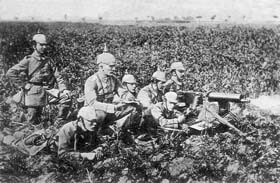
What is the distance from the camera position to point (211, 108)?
4.97 meters

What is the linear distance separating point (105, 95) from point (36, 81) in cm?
116

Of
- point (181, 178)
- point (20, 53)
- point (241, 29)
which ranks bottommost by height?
point (181, 178)

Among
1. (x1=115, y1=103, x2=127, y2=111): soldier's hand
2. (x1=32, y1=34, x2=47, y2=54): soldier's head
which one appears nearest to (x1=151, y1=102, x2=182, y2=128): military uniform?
(x1=115, y1=103, x2=127, y2=111): soldier's hand

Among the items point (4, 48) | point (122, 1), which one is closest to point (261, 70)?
point (122, 1)

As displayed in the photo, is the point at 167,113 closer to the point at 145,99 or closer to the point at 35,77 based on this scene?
the point at 145,99

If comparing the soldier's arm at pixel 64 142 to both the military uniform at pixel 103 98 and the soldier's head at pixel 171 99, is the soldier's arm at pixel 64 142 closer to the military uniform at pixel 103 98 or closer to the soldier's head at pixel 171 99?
the military uniform at pixel 103 98

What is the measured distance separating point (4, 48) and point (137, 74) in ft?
11.2

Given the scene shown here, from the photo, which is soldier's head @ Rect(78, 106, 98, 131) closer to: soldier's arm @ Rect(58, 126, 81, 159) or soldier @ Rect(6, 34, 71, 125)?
soldier's arm @ Rect(58, 126, 81, 159)

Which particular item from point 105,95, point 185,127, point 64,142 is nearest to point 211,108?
point 185,127

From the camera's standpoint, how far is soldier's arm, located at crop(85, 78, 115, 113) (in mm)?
4320

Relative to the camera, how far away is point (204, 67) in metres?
8.17

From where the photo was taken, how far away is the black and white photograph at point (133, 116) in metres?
3.91

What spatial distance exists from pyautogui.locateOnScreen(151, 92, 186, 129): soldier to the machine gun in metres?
0.33

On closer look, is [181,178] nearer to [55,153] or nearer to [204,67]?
[55,153]
